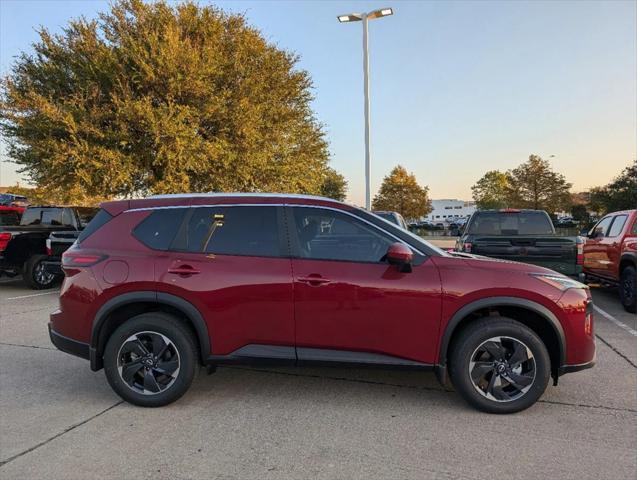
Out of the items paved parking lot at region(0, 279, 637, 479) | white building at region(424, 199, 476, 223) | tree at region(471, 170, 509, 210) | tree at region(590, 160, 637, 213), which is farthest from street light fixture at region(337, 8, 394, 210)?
white building at region(424, 199, 476, 223)

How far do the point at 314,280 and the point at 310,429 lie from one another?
111 centimetres

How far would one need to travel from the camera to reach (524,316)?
382 centimetres

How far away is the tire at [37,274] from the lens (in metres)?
10.3

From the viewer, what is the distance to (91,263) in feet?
12.9

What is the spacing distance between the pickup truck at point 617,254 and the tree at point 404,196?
47.6m

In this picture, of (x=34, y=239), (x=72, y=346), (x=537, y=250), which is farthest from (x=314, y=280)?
(x=34, y=239)

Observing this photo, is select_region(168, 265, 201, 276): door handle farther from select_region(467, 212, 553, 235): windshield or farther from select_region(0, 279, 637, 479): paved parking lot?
select_region(467, 212, 553, 235): windshield

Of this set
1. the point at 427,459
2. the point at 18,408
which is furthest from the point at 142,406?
the point at 427,459

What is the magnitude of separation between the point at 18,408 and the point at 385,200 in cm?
5520

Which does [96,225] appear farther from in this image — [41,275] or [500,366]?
[41,275]

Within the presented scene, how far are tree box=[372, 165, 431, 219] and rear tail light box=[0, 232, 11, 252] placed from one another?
49.5m

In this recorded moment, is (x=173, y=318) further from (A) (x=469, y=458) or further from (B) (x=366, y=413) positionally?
(A) (x=469, y=458)

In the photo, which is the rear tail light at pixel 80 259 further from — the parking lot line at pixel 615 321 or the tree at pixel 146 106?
the tree at pixel 146 106

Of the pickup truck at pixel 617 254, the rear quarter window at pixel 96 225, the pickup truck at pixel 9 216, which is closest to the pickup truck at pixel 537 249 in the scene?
the pickup truck at pixel 617 254
